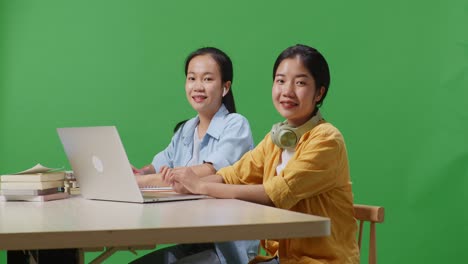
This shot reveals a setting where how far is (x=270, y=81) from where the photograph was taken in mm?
3666

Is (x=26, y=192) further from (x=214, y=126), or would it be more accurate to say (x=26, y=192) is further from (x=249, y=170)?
(x=214, y=126)

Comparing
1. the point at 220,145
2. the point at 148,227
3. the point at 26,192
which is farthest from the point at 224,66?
the point at 148,227

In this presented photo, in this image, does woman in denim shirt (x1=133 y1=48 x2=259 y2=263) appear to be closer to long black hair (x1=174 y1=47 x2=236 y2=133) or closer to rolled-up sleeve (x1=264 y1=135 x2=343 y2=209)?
long black hair (x1=174 y1=47 x2=236 y2=133)

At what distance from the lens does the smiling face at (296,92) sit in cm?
209

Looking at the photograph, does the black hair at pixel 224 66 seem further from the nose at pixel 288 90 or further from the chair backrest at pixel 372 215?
the chair backrest at pixel 372 215

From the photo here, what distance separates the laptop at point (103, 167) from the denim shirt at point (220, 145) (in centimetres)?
39

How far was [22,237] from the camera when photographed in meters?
1.21

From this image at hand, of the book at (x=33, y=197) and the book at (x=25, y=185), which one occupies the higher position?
the book at (x=25, y=185)

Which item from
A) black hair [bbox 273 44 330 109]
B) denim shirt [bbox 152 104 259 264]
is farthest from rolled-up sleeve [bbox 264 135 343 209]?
denim shirt [bbox 152 104 259 264]

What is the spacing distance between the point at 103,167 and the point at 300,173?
0.47 metres

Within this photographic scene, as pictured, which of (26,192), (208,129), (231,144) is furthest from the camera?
(208,129)

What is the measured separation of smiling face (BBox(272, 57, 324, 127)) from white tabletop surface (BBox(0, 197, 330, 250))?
0.55m

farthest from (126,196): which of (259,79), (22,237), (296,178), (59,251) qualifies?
(259,79)

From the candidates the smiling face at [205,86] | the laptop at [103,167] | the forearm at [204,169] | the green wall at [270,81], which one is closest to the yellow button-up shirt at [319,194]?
the laptop at [103,167]
